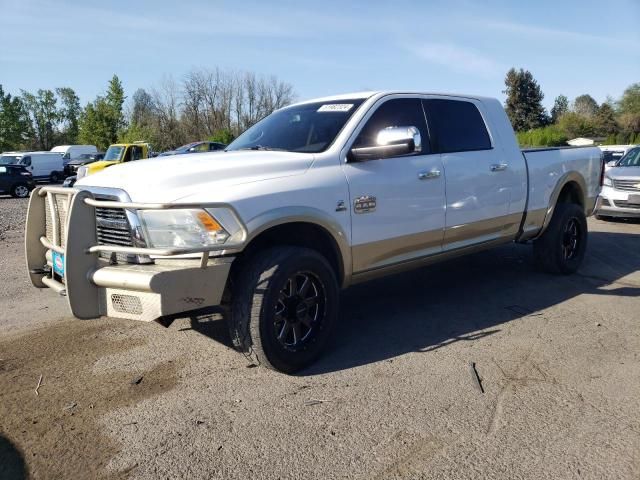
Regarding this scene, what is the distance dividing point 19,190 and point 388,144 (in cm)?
2285

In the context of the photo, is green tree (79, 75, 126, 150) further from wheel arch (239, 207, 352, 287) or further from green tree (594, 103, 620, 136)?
wheel arch (239, 207, 352, 287)

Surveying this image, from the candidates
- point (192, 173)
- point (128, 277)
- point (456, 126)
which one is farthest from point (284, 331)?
point (456, 126)

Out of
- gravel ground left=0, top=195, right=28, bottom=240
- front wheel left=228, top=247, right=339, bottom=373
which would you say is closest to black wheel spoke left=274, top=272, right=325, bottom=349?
front wheel left=228, top=247, right=339, bottom=373

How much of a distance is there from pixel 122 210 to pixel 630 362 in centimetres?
374

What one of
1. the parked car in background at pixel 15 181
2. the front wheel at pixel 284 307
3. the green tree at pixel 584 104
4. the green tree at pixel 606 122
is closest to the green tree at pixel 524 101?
the green tree at pixel 606 122

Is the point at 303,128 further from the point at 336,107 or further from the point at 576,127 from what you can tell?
the point at 576,127

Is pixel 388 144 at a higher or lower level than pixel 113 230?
higher

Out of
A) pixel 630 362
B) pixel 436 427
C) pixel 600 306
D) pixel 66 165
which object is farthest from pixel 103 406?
pixel 66 165

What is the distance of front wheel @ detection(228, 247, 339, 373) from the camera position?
3.66 m

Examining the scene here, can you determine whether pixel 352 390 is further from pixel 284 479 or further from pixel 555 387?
pixel 555 387

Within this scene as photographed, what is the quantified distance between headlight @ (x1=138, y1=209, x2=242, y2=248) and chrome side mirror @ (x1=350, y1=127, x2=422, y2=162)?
1.25m

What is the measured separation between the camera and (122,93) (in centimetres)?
5953

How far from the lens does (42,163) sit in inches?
1208

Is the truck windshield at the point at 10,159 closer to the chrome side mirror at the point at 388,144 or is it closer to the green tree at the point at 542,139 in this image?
the chrome side mirror at the point at 388,144
